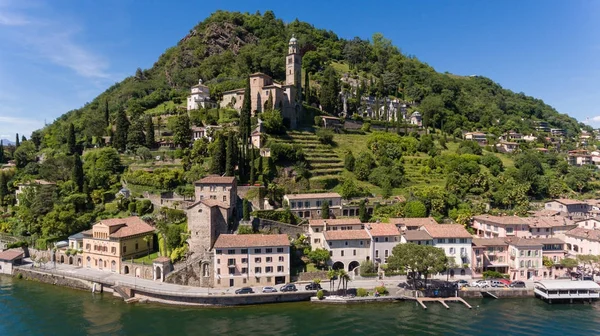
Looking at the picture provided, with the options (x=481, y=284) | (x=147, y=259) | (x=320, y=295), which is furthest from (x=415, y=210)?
(x=147, y=259)

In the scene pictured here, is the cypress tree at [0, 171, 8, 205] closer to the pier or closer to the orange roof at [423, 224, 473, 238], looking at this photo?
the orange roof at [423, 224, 473, 238]

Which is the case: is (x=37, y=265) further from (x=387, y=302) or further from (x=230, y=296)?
(x=387, y=302)

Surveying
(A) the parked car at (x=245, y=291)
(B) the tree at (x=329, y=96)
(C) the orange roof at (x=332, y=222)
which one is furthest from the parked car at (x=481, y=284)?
(B) the tree at (x=329, y=96)

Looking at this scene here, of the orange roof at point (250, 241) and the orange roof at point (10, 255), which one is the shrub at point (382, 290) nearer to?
the orange roof at point (250, 241)

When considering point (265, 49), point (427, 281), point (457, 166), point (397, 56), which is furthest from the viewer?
point (397, 56)

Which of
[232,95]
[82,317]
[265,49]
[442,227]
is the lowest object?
[82,317]

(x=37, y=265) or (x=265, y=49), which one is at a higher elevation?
(x=265, y=49)

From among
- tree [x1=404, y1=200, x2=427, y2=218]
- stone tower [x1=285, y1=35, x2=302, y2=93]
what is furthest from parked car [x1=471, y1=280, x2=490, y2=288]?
stone tower [x1=285, y1=35, x2=302, y2=93]

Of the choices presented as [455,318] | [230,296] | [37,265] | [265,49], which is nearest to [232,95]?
[265,49]
